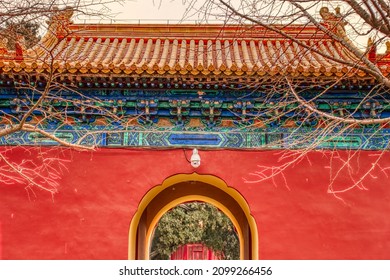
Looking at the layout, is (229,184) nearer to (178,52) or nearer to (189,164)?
(189,164)

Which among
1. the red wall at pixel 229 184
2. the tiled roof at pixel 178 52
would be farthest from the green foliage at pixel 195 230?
the red wall at pixel 229 184

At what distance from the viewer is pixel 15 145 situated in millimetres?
6449

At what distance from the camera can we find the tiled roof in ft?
19.1

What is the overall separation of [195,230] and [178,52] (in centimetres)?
1085

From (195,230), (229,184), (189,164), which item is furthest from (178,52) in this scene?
(195,230)

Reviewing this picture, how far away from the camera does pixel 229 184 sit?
6.41m

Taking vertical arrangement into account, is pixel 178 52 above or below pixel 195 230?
above

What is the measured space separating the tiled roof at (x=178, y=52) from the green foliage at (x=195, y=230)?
31.6 ft

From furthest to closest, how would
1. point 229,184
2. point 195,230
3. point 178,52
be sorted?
point 195,230, point 178,52, point 229,184

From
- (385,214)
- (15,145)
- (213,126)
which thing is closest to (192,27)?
(213,126)

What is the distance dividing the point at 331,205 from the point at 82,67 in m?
3.27

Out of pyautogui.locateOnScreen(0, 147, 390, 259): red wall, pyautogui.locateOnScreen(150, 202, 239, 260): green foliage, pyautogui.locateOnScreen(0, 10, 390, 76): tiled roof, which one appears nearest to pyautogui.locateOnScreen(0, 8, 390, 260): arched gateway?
pyautogui.locateOnScreen(0, 147, 390, 259): red wall

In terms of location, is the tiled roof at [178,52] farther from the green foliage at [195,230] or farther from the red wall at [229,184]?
the green foliage at [195,230]
